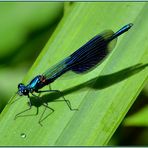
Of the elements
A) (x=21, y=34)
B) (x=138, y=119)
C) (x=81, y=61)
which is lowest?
(x=138, y=119)

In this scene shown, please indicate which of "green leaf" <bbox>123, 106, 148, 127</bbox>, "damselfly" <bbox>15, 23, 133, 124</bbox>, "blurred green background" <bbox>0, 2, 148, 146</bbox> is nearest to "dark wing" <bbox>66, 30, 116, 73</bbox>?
"damselfly" <bbox>15, 23, 133, 124</bbox>

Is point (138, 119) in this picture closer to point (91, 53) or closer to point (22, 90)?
point (91, 53)

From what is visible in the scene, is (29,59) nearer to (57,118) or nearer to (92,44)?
(92,44)

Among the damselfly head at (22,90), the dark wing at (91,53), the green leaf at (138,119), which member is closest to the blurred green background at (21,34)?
the damselfly head at (22,90)

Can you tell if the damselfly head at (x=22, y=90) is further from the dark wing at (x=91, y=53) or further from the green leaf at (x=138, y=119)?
the green leaf at (x=138, y=119)

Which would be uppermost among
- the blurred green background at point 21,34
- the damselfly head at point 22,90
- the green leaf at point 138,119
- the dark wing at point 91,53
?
the blurred green background at point 21,34

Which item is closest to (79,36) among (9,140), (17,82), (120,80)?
(120,80)

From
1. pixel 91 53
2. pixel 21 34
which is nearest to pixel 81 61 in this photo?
pixel 91 53

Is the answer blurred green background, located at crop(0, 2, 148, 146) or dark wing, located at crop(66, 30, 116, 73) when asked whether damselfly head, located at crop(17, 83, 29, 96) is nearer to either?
blurred green background, located at crop(0, 2, 148, 146)
